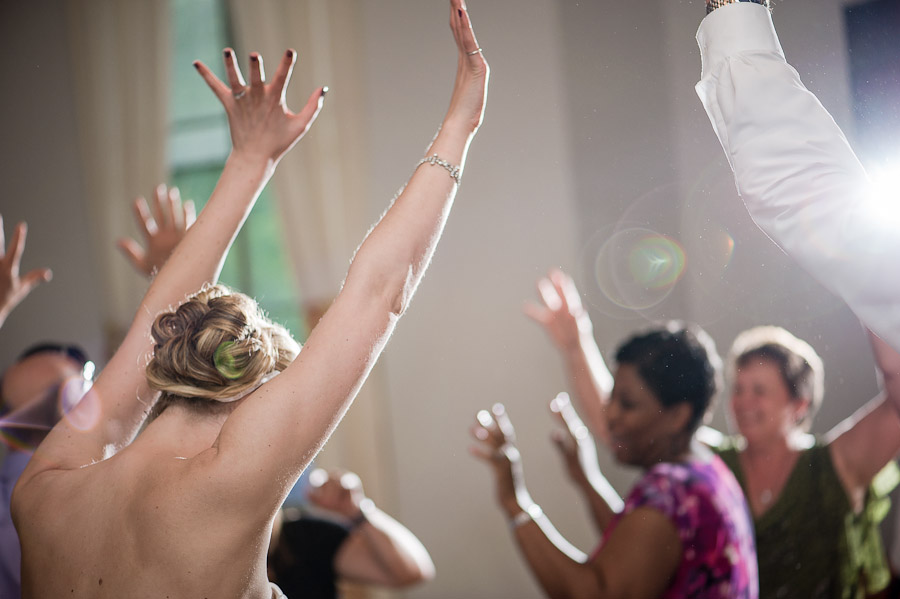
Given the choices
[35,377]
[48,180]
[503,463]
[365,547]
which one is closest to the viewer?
[503,463]

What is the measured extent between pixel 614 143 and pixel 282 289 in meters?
2.11

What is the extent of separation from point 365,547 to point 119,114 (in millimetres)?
2211

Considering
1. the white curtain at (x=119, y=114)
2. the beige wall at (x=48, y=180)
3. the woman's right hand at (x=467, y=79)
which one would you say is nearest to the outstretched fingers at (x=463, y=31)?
the woman's right hand at (x=467, y=79)

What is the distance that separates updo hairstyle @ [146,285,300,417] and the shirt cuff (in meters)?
0.46

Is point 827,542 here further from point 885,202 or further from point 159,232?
point 159,232

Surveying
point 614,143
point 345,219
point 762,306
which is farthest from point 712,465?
point 345,219

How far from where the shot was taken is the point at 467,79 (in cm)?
66

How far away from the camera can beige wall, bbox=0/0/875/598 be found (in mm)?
831

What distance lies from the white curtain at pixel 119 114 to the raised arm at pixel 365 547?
69.9 inches

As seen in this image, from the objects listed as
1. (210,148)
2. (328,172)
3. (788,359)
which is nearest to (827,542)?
(788,359)

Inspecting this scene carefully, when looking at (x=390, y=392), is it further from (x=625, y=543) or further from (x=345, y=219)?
(x=625, y=543)

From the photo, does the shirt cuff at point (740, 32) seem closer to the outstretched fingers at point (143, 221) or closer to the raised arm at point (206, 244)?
the raised arm at point (206, 244)

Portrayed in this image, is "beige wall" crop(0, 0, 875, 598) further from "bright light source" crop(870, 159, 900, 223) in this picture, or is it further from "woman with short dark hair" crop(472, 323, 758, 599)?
A: "bright light source" crop(870, 159, 900, 223)

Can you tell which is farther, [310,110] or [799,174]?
[310,110]
